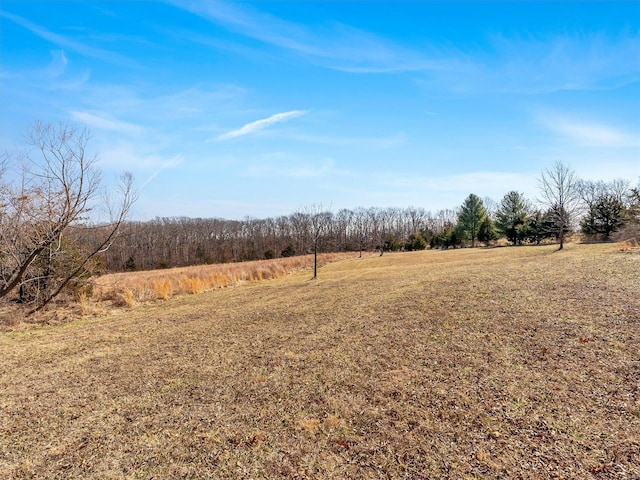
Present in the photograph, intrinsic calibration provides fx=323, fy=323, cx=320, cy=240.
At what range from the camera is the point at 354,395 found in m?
4.48

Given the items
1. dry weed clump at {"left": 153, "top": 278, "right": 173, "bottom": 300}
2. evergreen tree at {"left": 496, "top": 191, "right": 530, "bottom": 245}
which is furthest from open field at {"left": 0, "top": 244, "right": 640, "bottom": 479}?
evergreen tree at {"left": 496, "top": 191, "right": 530, "bottom": 245}

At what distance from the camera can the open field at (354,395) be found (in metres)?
3.26

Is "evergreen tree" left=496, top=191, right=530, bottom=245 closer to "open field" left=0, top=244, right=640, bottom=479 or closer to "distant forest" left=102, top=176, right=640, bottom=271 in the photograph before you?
"distant forest" left=102, top=176, right=640, bottom=271

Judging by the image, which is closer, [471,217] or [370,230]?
[471,217]

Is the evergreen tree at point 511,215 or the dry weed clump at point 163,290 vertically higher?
the evergreen tree at point 511,215

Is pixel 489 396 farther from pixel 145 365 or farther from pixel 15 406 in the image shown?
pixel 15 406

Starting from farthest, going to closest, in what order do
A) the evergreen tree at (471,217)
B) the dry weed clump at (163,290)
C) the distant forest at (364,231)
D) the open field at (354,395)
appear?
1. the evergreen tree at (471,217)
2. the distant forest at (364,231)
3. the dry weed clump at (163,290)
4. the open field at (354,395)

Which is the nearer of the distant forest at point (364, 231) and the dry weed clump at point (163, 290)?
the dry weed clump at point (163, 290)

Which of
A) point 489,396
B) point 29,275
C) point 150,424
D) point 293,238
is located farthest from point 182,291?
point 293,238

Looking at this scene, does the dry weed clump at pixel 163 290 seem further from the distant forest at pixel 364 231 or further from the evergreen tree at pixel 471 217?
the evergreen tree at pixel 471 217

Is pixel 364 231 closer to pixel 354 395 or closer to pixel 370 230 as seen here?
pixel 370 230

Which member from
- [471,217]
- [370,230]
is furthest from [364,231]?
[471,217]

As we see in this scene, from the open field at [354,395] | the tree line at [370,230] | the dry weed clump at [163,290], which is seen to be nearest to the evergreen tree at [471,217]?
the tree line at [370,230]

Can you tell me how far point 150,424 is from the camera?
164 inches
